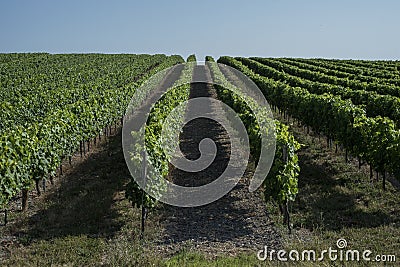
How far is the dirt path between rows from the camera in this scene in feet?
28.6

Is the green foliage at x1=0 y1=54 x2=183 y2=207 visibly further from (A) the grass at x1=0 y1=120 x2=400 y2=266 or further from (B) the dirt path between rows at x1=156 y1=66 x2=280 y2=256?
(B) the dirt path between rows at x1=156 y1=66 x2=280 y2=256

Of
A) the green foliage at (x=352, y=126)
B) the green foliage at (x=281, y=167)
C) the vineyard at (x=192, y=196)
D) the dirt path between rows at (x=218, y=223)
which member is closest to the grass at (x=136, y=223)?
the vineyard at (x=192, y=196)

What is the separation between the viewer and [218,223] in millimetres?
9992

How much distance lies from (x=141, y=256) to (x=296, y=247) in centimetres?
266

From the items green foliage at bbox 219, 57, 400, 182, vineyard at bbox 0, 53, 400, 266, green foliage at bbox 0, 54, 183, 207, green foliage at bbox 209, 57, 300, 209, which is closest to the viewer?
vineyard at bbox 0, 53, 400, 266

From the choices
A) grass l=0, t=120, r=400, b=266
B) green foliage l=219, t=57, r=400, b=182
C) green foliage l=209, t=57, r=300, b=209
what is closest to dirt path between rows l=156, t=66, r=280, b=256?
grass l=0, t=120, r=400, b=266

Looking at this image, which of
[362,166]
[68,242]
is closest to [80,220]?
[68,242]

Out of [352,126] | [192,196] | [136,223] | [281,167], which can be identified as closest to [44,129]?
[136,223]

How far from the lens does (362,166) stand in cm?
1410

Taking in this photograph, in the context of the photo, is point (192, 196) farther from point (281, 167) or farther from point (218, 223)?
point (281, 167)

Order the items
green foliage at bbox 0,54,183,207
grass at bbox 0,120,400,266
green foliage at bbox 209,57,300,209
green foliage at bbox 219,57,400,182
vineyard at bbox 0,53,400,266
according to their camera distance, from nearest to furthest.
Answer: grass at bbox 0,120,400,266, vineyard at bbox 0,53,400,266, green foliage at bbox 209,57,300,209, green foliage at bbox 0,54,183,207, green foliage at bbox 219,57,400,182

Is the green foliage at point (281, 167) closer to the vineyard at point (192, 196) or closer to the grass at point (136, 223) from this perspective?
the vineyard at point (192, 196)

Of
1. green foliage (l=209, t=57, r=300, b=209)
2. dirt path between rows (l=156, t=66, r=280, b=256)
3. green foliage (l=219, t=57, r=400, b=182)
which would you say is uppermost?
green foliage (l=219, t=57, r=400, b=182)

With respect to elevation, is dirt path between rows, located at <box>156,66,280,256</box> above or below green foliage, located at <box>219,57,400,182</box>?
below
